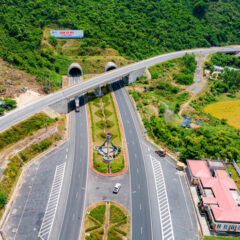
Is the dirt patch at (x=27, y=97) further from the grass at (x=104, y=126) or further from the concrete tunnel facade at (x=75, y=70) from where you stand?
the concrete tunnel facade at (x=75, y=70)

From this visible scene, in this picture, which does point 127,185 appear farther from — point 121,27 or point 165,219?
point 121,27

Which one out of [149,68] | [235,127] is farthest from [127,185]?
[149,68]

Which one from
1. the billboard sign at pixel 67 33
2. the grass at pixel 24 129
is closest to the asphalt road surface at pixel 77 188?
the grass at pixel 24 129

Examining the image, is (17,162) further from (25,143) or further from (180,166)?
(180,166)

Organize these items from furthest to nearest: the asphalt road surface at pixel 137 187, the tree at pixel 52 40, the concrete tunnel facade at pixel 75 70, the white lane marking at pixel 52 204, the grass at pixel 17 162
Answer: the tree at pixel 52 40
the concrete tunnel facade at pixel 75 70
the grass at pixel 17 162
the asphalt road surface at pixel 137 187
the white lane marking at pixel 52 204

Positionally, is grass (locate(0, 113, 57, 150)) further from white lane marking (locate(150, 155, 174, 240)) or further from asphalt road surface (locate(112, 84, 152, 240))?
white lane marking (locate(150, 155, 174, 240))

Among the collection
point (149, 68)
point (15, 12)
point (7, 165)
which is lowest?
point (7, 165)
